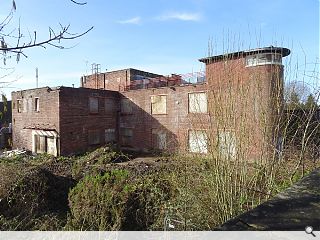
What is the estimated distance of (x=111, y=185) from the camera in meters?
8.02

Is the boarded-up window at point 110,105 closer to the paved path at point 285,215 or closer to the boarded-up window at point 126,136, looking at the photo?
the boarded-up window at point 126,136

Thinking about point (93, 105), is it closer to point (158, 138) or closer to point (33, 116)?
point (33, 116)

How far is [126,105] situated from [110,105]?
1448mm

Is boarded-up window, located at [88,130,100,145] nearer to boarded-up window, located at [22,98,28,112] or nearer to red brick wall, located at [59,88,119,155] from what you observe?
red brick wall, located at [59,88,119,155]

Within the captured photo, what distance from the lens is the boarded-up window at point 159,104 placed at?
21.3 metres

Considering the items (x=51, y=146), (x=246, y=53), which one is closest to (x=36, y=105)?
(x=51, y=146)

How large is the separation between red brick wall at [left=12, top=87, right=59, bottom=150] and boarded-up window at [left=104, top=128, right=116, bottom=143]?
4643 millimetres

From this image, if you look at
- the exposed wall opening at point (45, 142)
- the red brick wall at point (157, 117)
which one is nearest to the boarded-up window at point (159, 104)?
the red brick wall at point (157, 117)

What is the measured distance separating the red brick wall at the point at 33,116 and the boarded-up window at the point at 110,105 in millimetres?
4625

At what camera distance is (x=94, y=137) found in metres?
22.5

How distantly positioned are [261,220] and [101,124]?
2235 cm

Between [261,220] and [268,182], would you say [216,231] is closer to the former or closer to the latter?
[261,220]

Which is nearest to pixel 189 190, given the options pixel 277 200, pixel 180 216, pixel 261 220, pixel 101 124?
pixel 180 216

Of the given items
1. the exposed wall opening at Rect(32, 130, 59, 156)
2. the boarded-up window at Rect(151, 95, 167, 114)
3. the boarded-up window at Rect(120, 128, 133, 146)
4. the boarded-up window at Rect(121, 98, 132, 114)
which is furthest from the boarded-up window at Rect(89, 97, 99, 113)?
the boarded-up window at Rect(151, 95, 167, 114)
